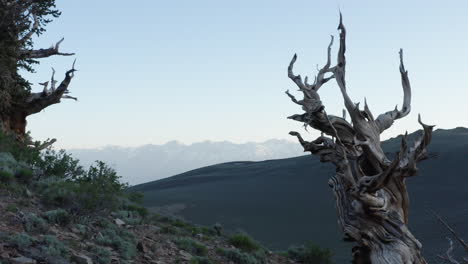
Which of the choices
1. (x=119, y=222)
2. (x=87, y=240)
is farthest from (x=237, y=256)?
(x=87, y=240)

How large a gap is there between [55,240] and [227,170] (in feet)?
187

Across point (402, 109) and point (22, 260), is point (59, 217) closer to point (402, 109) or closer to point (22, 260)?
point (22, 260)

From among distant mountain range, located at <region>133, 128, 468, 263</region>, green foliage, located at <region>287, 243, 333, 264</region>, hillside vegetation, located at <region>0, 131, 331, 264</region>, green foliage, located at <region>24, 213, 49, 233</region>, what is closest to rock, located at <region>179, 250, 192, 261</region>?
hillside vegetation, located at <region>0, 131, 331, 264</region>

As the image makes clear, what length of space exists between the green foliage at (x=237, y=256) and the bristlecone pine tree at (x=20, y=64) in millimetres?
10023

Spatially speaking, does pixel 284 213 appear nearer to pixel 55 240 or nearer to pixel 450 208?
pixel 450 208

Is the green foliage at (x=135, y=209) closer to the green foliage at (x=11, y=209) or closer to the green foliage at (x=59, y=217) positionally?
the green foliage at (x=59, y=217)

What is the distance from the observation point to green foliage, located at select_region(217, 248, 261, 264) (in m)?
12.0

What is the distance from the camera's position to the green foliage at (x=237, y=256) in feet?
39.3

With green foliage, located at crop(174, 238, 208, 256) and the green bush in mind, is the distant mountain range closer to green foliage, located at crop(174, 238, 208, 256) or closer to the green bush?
green foliage, located at crop(174, 238, 208, 256)

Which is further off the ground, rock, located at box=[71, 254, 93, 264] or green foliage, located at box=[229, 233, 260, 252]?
rock, located at box=[71, 254, 93, 264]

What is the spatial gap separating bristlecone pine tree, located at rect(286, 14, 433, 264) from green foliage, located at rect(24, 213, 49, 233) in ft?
15.6

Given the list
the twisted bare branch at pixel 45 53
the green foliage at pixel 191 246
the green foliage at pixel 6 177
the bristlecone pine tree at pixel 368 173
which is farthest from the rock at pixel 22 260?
the twisted bare branch at pixel 45 53

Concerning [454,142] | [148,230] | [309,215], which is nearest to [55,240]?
[148,230]

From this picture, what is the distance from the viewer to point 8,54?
17672 millimetres
